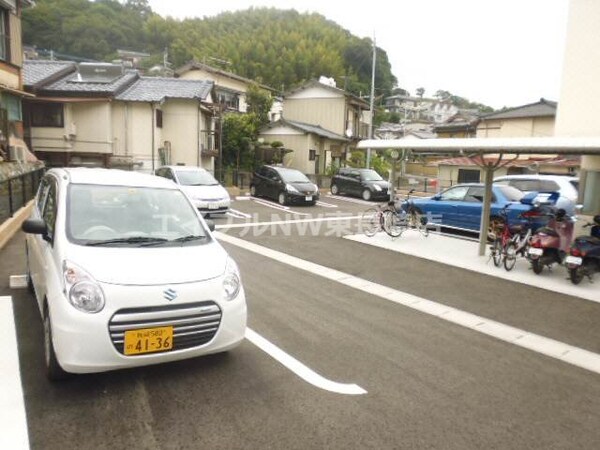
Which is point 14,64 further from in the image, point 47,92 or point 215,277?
point 215,277

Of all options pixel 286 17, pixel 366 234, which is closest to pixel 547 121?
pixel 366 234

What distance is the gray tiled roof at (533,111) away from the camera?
23.9 metres

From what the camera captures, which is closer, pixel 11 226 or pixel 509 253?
pixel 509 253

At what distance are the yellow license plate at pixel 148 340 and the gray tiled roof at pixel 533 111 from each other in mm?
26077

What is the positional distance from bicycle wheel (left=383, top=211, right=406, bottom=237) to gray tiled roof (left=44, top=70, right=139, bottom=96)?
15280 mm

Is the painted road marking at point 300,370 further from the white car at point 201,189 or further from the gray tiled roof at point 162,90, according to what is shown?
the gray tiled roof at point 162,90

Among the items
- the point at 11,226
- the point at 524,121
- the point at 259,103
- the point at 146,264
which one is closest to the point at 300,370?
the point at 146,264

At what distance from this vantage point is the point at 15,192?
9.81 meters

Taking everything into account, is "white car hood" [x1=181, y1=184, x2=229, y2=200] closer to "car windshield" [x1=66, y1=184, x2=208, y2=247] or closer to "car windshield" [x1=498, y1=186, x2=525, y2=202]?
"car windshield" [x1=498, y1=186, x2=525, y2=202]

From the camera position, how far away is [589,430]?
10.5 feet

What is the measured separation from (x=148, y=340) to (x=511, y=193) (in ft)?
33.4

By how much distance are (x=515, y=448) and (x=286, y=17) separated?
73.9 metres

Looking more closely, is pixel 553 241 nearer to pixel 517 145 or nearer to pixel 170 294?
pixel 517 145

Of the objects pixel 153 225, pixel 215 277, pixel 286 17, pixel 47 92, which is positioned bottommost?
pixel 215 277
